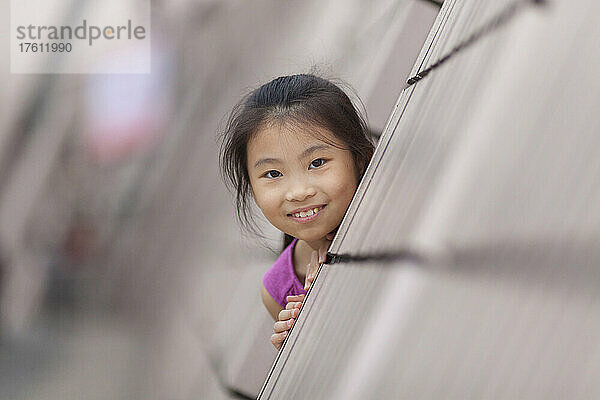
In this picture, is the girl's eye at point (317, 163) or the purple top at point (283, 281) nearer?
the girl's eye at point (317, 163)

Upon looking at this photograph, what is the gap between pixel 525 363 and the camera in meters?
0.14

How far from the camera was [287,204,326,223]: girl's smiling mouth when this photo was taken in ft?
2.29

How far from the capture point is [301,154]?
0.69 m

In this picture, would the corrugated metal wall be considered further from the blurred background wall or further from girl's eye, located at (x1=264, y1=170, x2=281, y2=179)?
the blurred background wall

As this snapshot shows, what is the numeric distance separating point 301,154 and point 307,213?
5cm

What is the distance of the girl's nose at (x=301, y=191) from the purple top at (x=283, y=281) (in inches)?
6.5

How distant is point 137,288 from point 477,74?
1561 mm

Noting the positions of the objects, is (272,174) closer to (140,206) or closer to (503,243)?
(503,243)

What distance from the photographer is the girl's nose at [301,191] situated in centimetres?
69

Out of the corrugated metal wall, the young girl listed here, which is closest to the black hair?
the young girl

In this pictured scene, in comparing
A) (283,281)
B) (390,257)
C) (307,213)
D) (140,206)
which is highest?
(390,257)

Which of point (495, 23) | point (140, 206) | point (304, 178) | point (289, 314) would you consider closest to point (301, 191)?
point (304, 178)

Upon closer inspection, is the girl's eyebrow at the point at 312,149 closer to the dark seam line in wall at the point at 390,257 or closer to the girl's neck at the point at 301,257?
the girl's neck at the point at 301,257

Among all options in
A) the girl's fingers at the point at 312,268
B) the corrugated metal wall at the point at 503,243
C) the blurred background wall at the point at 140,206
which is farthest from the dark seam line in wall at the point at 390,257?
the blurred background wall at the point at 140,206
